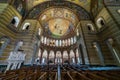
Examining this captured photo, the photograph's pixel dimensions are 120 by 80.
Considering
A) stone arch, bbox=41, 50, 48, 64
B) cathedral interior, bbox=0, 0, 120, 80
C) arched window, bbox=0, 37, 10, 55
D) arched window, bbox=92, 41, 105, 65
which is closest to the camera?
cathedral interior, bbox=0, 0, 120, 80

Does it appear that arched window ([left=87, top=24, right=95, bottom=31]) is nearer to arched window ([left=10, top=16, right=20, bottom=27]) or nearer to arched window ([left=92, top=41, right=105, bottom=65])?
arched window ([left=92, top=41, right=105, bottom=65])

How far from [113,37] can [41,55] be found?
20.2m

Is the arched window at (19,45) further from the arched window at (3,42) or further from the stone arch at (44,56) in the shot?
the stone arch at (44,56)

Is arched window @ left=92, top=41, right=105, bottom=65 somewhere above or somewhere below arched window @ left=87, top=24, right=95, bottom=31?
below

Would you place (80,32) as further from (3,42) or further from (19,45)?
(3,42)

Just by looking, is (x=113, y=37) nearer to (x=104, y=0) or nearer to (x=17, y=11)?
(x=104, y=0)

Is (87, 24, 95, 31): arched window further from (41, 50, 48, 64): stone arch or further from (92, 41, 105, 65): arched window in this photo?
(41, 50, 48, 64): stone arch

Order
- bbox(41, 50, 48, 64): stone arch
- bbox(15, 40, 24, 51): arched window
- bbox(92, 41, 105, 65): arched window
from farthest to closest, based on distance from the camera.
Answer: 1. bbox(41, 50, 48, 64): stone arch
2. bbox(15, 40, 24, 51): arched window
3. bbox(92, 41, 105, 65): arched window

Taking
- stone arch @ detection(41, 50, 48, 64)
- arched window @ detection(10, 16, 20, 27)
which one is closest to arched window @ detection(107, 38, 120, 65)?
arched window @ detection(10, 16, 20, 27)

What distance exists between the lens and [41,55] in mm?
24453

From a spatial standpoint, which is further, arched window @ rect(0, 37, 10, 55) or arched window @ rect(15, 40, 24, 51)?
arched window @ rect(15, 40, 24, 51)

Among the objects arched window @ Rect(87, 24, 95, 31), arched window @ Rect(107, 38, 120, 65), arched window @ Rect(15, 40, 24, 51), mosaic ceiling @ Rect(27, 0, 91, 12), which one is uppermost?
mosaic ceiling @ Rect(27, 0, 91, 12)

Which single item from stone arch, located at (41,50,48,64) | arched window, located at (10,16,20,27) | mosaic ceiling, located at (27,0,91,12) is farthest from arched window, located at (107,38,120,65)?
→ stone arch, located at (41,50,48,64)

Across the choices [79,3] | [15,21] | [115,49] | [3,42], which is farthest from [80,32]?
[3,42]
